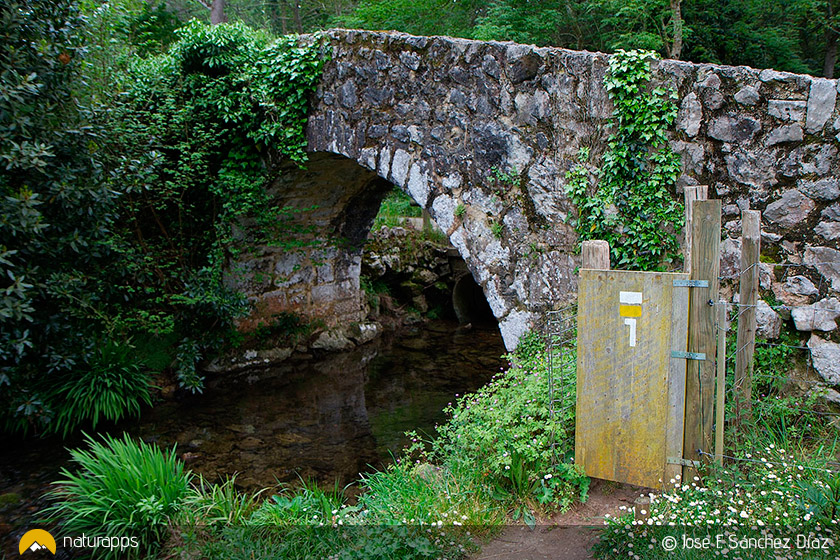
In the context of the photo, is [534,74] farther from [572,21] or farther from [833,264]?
[572,21]

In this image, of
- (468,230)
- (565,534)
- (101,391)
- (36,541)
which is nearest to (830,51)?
(468,230)

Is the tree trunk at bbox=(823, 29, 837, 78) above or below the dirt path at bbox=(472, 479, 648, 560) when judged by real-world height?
above

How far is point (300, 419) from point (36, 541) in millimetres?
2678

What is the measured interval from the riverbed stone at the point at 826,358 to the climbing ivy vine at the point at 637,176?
0.95 m

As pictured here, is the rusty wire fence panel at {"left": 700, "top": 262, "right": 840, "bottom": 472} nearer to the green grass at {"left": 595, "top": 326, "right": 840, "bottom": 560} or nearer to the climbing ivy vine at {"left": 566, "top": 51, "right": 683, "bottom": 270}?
the green grass at {"left": 595, "top": 326, "right": 840, "bottom": 560}

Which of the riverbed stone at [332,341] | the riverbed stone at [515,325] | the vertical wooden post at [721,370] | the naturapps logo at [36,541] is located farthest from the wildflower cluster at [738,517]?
the riverbed stone at [332,341]

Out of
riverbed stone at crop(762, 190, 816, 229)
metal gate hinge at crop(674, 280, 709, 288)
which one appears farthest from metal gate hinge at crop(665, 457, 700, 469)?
riverbed stone at crop(762, 190, 816, 229)

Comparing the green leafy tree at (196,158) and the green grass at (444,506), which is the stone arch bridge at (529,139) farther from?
the green grass at (444,506)

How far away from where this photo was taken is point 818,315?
349 cm

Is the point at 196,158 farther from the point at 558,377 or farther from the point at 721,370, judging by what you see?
the point at 721,370

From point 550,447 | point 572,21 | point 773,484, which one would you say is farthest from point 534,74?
point 572,21

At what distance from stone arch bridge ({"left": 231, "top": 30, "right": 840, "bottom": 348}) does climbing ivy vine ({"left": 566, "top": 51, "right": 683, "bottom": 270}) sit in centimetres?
10

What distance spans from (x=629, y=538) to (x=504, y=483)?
726 mm

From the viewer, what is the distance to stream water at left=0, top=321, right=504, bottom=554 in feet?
15.9
